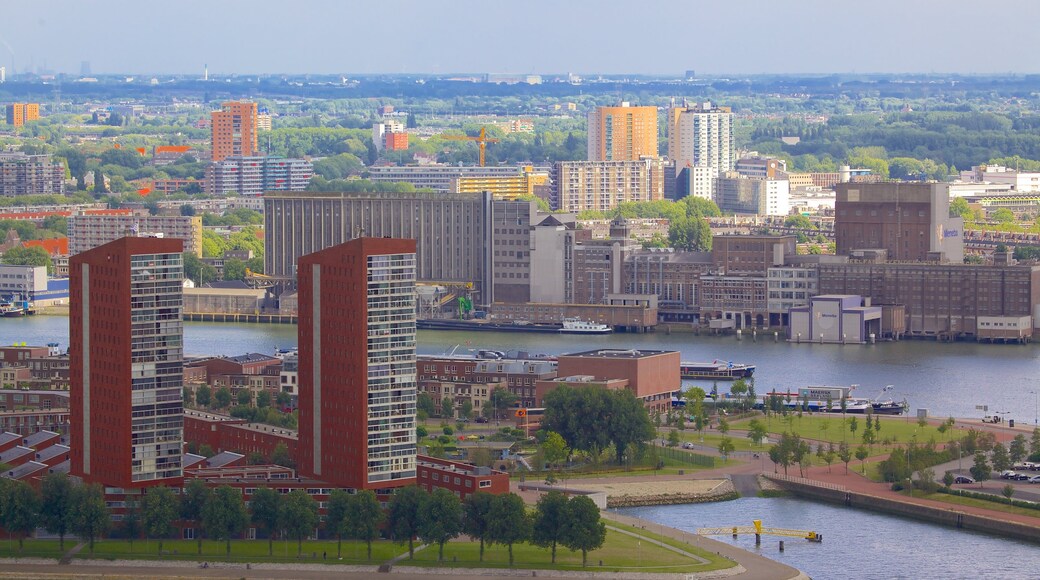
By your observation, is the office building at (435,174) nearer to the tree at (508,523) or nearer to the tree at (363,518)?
the tree at (363,518)

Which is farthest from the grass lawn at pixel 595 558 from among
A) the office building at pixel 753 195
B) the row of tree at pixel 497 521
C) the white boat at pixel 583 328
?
the office building at pixel 753 195

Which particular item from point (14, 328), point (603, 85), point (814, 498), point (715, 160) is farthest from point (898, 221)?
point (603, 85)

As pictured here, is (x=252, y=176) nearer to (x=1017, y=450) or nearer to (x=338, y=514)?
(x=1017, y=450)

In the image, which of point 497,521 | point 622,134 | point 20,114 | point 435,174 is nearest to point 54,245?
point 435,174

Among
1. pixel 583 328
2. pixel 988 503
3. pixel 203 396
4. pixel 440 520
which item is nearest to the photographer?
pixel 440 520

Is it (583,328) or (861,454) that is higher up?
(583,328)

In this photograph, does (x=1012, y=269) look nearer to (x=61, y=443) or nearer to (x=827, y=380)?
(x=827, y=380)

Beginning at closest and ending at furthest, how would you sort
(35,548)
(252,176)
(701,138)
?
(35,548), (252,176), (701,138)

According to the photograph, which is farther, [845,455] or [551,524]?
[845,455]
